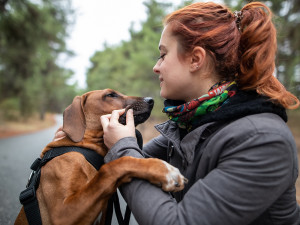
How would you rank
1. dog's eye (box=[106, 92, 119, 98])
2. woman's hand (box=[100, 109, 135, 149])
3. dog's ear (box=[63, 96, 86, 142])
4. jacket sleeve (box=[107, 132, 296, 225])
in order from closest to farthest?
1. jacket sleeve (box=[107, 132, 296, 225])
2. woman's hand (box=[100, 109, 135, 149])
3. dog's ear (box=[63, 96, 86, 142])
4. dog's eye (box=[106, 92, 119, 98])

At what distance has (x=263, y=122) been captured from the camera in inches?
53.1

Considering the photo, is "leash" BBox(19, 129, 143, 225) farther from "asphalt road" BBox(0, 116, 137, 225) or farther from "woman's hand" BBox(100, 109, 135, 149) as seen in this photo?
"asphalt road" BBox(0, 116, 137, 225)

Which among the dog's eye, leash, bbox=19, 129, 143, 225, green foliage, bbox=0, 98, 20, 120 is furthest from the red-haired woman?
green foliage, bbox=0, 98, 20, 120

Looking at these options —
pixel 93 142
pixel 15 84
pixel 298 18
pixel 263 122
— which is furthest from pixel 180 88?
pixel 15 84

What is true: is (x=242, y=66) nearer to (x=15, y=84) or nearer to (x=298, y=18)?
(x=298, y=18)

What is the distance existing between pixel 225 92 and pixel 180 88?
364mm

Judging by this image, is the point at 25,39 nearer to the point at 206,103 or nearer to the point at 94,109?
the point at 94,109

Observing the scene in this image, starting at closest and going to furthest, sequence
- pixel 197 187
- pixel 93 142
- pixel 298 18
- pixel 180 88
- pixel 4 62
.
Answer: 1. pixel 197 187
2. pixel 180 88
3. pixel 93 142
4. pixel 298 18
5. pixel 4 62

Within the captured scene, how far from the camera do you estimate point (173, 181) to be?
157 cm

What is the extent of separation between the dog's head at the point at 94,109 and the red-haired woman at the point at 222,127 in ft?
1.74

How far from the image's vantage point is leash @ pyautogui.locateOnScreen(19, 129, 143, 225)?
1.91 metres

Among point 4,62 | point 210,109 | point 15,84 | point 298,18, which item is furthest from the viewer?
point 15,84

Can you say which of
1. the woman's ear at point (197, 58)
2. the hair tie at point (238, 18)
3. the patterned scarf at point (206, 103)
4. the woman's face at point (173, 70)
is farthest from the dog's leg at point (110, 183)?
the hair tie at point (238, 18)

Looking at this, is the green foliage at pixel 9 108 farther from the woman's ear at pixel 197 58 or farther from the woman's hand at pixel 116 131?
the woman's ear at pixel 197 58
